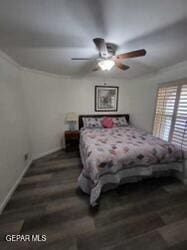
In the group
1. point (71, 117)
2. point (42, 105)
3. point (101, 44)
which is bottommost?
point (71, 117)

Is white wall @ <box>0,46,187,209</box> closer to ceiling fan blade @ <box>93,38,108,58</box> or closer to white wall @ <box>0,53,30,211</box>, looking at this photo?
white wall @ <box>0,53,30,211</box>

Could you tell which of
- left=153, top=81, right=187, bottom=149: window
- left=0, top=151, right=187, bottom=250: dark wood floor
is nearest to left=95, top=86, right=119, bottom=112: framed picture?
left=153, top=81, right=187, bottom=149: window

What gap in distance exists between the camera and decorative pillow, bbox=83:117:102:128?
12.5 feet

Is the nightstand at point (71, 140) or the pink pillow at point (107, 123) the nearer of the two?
the nightstand at point (71, 140)

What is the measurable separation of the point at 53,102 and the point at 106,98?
170 cm

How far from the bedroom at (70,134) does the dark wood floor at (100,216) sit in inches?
0.5

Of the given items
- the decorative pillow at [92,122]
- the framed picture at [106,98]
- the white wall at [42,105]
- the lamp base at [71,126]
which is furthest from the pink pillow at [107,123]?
the lamp base at [71,126]

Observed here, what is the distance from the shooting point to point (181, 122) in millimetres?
2467

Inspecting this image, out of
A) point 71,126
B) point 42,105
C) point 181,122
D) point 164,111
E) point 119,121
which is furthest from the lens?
point 119,121

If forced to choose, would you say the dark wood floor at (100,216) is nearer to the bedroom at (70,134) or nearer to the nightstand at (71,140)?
the bedroom at (70,134)

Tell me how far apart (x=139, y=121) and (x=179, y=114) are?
1441 millimetres

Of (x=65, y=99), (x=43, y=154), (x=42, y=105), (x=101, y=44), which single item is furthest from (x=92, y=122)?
(x=101, y=44)

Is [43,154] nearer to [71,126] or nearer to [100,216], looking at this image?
[71,126]

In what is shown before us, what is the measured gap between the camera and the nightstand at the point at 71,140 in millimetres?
3615
